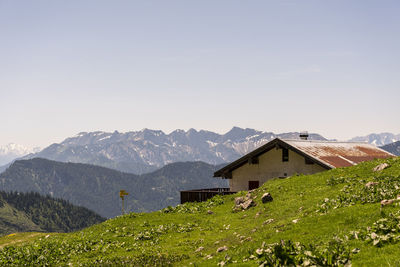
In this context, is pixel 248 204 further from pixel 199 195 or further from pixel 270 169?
pixel 270 169

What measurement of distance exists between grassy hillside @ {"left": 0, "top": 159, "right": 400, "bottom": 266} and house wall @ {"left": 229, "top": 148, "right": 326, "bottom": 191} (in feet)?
34.9

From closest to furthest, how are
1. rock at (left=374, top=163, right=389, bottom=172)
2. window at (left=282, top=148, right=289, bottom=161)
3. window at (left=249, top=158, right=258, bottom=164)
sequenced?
rock at (left=374, top=163, right=389, bottom=172) → window at (left=282, top=148, right=289, bottom=161) → window at (left=249, top=158, right=258, bottom=164)

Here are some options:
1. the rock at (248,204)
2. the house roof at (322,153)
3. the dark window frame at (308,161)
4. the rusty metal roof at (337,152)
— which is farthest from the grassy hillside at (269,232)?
the rusty metal roof at (337,152)

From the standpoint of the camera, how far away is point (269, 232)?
2089cm

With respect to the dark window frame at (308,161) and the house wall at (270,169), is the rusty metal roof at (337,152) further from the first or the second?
the house wall at (270,169)

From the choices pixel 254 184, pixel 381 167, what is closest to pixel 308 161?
pixel 254 184

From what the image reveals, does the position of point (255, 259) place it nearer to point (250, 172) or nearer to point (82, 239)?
point (82, 239)

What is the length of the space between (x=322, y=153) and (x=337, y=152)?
486cm

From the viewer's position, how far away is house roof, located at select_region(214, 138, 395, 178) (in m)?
46.0

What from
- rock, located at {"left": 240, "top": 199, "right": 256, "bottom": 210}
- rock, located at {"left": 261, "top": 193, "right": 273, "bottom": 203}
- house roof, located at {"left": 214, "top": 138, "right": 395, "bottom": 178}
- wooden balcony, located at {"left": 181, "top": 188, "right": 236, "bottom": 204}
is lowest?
wooden balcony, located at {"left": 181, "top": 188, "right": 236, "bottom": 204}

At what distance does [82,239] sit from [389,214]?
849 inches

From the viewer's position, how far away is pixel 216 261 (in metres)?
17.5

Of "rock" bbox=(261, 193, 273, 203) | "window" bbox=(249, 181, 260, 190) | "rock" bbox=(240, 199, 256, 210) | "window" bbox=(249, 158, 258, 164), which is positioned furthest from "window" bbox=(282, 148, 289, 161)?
"rock" bbox=(261, 193, 273, 203)

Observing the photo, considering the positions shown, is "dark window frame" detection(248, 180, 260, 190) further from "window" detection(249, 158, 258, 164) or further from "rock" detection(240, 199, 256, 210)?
"rock" detection(240, 199, 256, 210)
